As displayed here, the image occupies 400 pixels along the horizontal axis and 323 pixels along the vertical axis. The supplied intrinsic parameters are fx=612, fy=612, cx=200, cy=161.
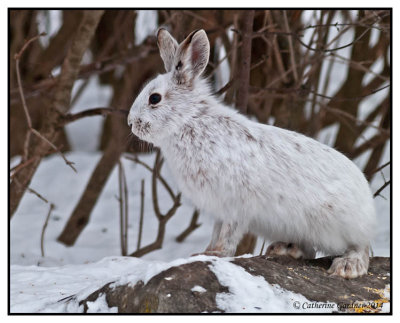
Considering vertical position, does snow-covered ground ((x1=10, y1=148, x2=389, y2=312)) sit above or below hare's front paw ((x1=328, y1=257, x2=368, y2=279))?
below

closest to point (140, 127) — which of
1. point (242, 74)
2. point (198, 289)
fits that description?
point (198, 289)

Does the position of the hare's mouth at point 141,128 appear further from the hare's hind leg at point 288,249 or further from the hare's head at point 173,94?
the hare's hind leg at point 288,249

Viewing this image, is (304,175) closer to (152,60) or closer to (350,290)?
(350,290)

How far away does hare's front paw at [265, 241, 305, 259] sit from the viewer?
3.14 m

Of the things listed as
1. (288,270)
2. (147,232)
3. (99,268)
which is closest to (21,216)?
(147,232)

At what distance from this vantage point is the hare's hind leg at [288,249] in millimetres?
3141

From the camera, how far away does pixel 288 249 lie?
124 inches

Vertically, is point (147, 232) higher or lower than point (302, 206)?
lower

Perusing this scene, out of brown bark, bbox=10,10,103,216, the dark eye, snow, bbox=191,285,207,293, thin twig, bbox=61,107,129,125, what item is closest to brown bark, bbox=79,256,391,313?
snow, bbox=191,285,207,293

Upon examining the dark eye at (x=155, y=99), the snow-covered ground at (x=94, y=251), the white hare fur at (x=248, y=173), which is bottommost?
the snow-covered ground at (x=94, y=251)

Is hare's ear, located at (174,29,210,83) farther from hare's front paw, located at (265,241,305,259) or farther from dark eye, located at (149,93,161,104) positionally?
hare's front paw, located at (265,241,305,259)

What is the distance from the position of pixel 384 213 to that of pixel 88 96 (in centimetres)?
535

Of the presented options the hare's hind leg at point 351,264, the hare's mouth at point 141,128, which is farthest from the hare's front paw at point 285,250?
the hare's mouth at point 141,128

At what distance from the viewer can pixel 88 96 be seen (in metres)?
9.23
